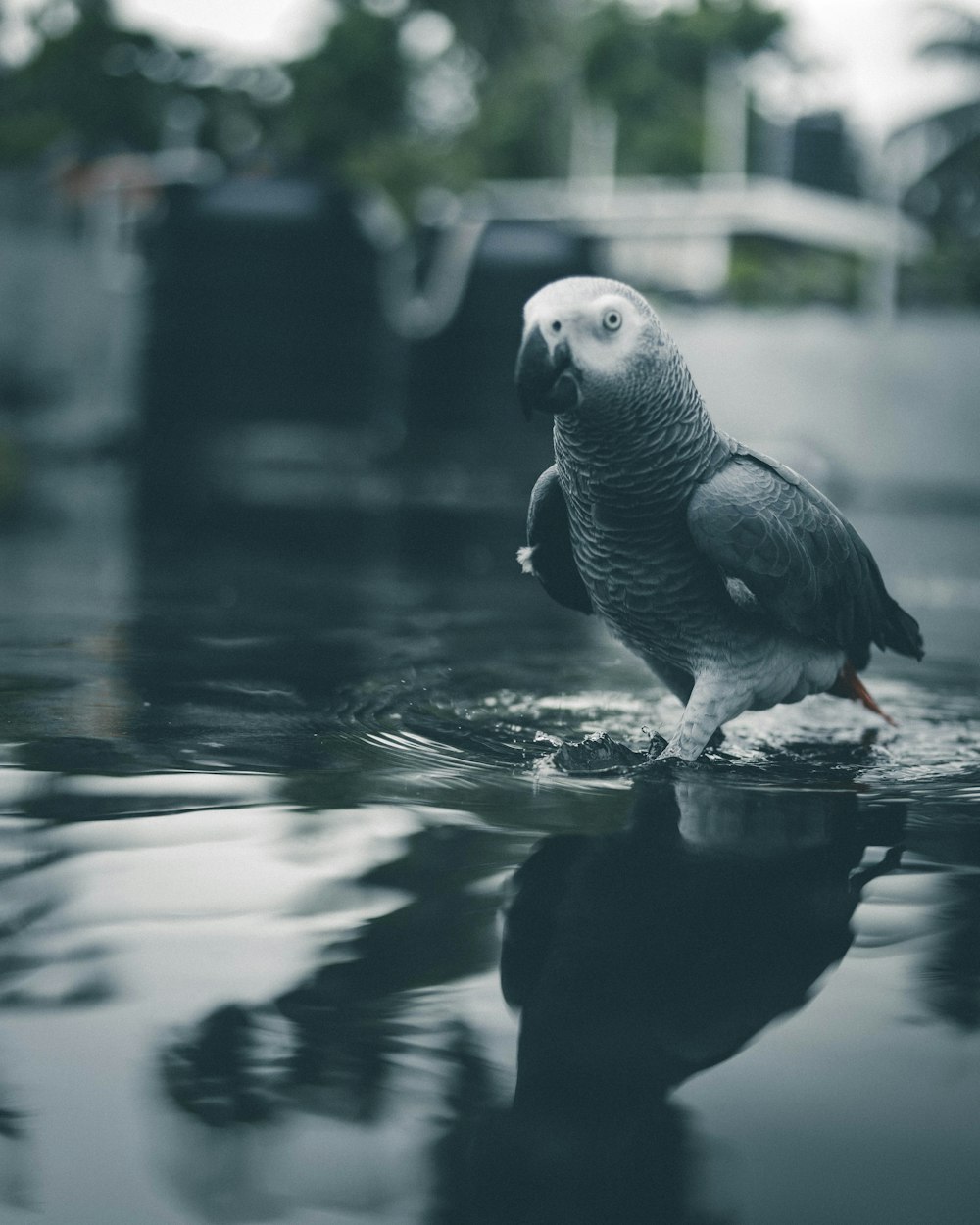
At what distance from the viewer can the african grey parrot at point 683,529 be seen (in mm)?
3258

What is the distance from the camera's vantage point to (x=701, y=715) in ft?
12.2

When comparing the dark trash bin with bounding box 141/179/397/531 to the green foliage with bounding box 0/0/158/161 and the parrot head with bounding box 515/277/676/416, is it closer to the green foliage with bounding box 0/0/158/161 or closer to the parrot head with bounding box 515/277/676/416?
the parrot head with bounding box 515/277/676/416

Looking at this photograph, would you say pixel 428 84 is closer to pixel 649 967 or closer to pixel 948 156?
pixel 948 156

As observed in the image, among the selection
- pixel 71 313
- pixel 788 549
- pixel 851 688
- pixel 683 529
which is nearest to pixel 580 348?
pixel 683 529

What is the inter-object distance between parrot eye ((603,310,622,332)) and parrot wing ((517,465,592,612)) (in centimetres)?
70

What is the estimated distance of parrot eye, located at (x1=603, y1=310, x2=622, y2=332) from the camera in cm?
323

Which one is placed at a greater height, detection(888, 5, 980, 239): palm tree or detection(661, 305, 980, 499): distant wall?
detection(888, 5, 980, 239): palm tree

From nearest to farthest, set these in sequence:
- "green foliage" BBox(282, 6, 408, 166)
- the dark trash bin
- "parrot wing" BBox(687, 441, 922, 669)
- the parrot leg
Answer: "parrot wing" BBox(687, 441, 922, 669) → the parrot leg → the dark trash bin → "green foliage" BBox(282, 6, 408, 166)

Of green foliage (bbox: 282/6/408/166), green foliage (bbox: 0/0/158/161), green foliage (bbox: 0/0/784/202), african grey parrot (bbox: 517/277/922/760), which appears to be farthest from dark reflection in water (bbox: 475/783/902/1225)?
green foliage (bbox: 282/6/408/166)

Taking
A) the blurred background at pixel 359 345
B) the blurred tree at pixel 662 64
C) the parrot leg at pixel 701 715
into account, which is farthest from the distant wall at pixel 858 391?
the blurred tree at pixel 662 64

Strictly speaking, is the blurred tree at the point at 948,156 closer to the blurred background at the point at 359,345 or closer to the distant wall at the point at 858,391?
the blurred background at the point at 359,345

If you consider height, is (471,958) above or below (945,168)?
below

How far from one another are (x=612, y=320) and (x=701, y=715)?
1.06 metres

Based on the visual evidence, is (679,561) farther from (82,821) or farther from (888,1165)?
(888,1165)
